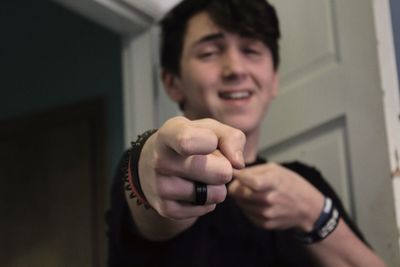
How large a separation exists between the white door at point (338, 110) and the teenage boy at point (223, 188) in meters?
0.06

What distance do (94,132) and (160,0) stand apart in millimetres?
477

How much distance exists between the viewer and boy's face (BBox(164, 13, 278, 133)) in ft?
2.69

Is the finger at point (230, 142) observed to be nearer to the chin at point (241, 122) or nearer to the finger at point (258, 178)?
the finger at point (258, 178)

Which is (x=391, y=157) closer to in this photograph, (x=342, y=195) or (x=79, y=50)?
(x=342, y=195)

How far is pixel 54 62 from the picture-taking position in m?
1.42

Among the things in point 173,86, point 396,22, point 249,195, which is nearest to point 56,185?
point 173,86

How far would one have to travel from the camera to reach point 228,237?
753 millimetres

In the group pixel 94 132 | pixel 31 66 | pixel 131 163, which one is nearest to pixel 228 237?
pixel 131 163

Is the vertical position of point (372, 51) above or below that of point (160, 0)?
below

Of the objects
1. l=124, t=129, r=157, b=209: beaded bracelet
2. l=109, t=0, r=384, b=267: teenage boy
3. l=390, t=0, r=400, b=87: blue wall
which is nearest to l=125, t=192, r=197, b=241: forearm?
l=109, t=0, r=384, b=267: teenage boy

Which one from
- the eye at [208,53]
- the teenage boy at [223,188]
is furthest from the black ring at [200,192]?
the eye at [208,53]

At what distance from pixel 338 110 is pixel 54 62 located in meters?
0.85

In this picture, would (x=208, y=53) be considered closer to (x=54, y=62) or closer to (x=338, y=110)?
(x=338, y=110)

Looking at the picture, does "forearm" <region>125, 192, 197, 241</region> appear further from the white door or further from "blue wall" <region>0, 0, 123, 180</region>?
"blue wall" <region>0, 0, 123, 180</region>
